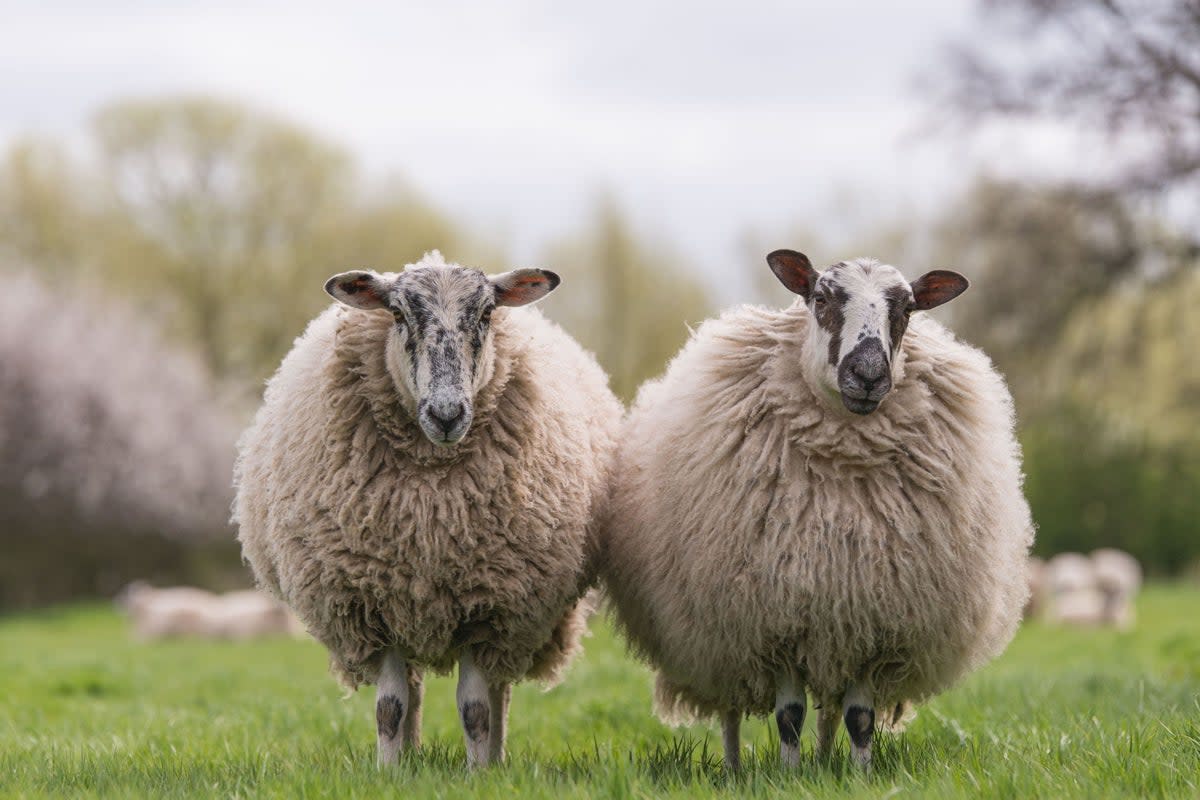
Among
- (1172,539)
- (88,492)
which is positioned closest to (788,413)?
(1172,539)

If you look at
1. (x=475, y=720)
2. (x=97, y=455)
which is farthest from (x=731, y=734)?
(x=97, y=455)

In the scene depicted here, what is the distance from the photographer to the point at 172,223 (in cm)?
3275

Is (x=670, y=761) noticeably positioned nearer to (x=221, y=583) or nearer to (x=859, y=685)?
(x=859, y=685)

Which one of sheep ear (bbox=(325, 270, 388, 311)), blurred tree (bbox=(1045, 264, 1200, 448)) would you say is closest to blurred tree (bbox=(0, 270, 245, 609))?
blurred tree (bbox=(1045, 264, 1200, 448))

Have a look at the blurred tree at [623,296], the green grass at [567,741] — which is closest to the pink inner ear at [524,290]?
the green grass at [567,741]

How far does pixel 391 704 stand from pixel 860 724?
6.17ft

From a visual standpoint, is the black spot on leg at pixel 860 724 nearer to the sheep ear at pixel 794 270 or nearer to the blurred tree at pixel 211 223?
the sheep ear at pixel 794 270

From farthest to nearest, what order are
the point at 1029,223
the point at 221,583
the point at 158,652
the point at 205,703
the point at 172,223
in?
the point at 172,223 → the point at 221,583 → the point at 1029,223 → the point at 158,652 → the point at 205,703

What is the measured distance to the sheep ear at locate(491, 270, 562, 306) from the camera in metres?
5.61

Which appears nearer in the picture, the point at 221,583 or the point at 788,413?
the point at 788,413

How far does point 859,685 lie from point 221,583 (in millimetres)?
24163

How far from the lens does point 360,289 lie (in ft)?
18.1

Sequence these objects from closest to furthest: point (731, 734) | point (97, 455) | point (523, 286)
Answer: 1. point (523, 286)
2. point (731, 734)
3. point (97, 455)

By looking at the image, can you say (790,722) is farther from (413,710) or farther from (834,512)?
(413,710)
